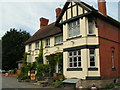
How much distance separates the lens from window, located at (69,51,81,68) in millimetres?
15379

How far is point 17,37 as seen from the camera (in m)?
42.7

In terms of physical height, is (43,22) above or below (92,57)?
above

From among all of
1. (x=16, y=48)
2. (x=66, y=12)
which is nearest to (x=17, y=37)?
(x=16, y=48)

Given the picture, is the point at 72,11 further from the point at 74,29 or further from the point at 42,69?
the point at 42,69

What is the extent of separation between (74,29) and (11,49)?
28.3 m

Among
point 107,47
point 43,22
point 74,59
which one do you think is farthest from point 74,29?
point 43,22

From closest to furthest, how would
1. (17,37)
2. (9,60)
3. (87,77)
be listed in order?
1. (87,77)
2. (9,60)
3. (17,37)

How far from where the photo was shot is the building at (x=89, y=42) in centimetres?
1455

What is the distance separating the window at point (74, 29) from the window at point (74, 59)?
75.9 inches

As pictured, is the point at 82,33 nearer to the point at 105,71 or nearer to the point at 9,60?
the point at 105,71

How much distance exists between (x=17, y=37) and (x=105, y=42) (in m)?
31.9

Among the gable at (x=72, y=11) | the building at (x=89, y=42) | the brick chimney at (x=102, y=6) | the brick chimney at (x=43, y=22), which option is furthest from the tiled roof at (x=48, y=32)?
the brick chimney at (x=102, y=6)

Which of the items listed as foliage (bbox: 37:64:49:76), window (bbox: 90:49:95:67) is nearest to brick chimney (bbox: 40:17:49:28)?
foliage (bbox: 37:64:49:76)

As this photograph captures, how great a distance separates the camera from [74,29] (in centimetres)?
1628
